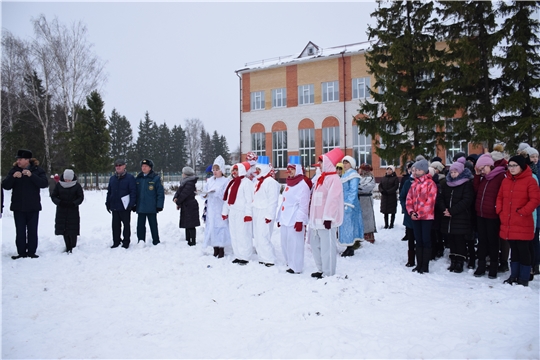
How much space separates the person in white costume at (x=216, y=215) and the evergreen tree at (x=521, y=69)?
1112 centimetres

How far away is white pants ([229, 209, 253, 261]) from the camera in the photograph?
784 centimetres

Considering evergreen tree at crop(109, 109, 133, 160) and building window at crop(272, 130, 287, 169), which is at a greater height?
evergreen tree at crop(109, 109, 133, 160)

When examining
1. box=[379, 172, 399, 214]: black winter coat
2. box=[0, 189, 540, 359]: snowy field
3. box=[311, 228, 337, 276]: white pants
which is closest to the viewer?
box=[0, 189, 540, 359]: snowy field

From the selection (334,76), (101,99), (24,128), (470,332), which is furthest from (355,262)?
(24,128)

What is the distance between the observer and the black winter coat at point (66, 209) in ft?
28.4

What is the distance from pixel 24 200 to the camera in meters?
8.15

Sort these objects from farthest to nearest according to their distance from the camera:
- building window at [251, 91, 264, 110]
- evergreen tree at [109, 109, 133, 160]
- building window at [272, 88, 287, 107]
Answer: evergreen tree at [109, 109, 133, 160], building window at [251, 91, 264, 110], building window at [272, 88, 287, 107]

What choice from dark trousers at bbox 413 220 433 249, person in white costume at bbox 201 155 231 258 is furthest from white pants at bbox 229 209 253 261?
dark trousers at bbox 413 220 433 249

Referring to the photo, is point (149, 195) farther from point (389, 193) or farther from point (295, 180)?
point (389, 193)

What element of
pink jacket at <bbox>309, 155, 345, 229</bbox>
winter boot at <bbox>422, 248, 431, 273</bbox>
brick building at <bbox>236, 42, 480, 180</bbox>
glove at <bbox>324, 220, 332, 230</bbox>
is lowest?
winter boot at <bbox>422, 248, 431, 273</bbox>

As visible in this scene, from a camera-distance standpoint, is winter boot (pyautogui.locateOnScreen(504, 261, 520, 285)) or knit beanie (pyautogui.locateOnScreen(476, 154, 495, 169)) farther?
knit beanie (pyautogui.locateOnScreen(476, 154, 495, 169))

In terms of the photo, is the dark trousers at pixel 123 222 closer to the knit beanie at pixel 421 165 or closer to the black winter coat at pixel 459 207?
the knit beanie at pixel 421 165

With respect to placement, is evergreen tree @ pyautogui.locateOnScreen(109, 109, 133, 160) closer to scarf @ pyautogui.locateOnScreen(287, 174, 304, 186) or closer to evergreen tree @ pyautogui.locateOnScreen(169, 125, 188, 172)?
evergreen tree @ pyautogui.locateOnScreen(169, 125, 188, 172)

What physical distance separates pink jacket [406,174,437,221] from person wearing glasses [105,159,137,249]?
6550mm
